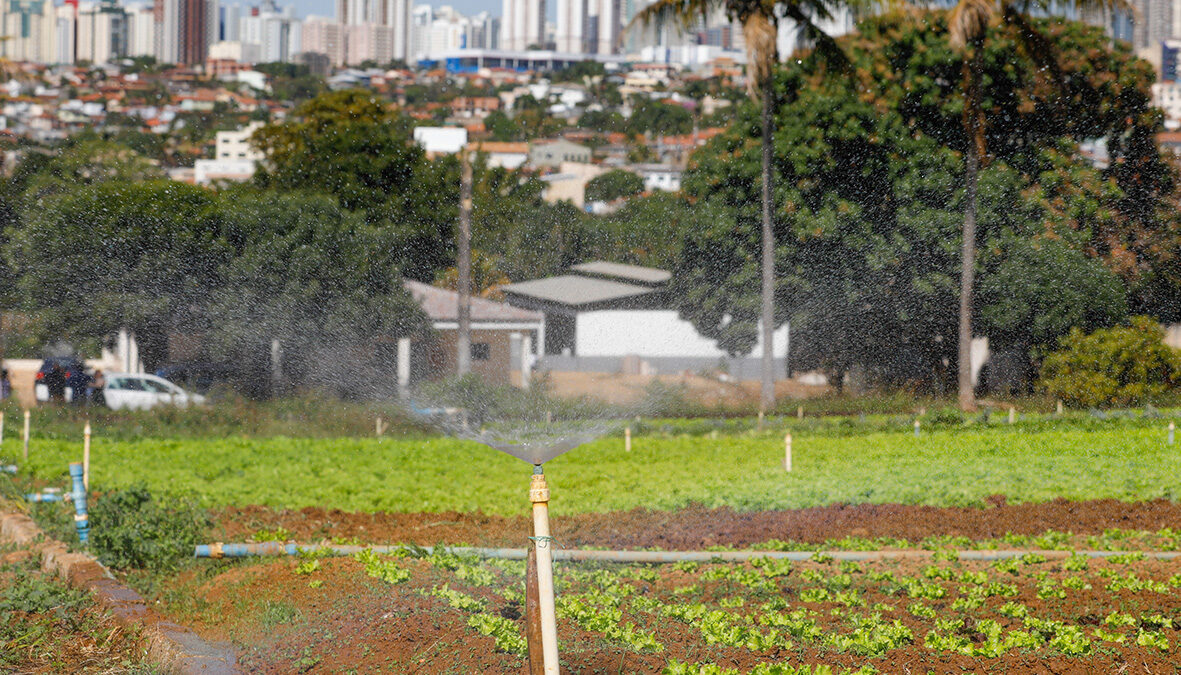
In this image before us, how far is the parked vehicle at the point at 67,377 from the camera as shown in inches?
904

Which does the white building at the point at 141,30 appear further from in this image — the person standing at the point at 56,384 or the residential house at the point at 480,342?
the residential house at the point at 480,342

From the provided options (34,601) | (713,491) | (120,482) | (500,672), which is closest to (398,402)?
(120,482)

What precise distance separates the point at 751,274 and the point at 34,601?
14182 mm

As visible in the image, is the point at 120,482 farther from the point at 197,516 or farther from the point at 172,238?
the point at 172,238

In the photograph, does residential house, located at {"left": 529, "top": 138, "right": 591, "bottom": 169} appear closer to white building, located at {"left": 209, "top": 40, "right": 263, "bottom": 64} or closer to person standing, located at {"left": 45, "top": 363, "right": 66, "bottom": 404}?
person standing, located at {"left": 45, "top": 363, "right": 66, "bottom": 404}

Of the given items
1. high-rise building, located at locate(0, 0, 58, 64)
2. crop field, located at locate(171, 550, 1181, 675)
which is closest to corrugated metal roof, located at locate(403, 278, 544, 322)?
crop field, located at locate(171, 550, 1181, 675)

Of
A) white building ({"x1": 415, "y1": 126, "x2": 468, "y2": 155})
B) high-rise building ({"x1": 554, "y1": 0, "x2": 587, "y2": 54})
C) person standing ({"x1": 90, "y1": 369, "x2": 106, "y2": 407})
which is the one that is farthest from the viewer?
high-rise building ({"x1": 554, "y1": 0, "x2": 587, "y2": 54})

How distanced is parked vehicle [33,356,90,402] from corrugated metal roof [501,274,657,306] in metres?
10.4

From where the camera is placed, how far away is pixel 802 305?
20250 mm

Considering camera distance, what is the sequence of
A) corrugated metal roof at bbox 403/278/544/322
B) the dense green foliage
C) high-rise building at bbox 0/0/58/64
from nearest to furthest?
corrugated metal roof at bbox 403/278/544/322
the dense green foliage
high-rise building at bbox 0/0/58/64

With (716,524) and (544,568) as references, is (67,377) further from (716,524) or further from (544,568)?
(544,568)

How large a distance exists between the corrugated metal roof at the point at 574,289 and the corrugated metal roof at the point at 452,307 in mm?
347

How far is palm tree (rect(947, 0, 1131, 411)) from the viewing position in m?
15.2

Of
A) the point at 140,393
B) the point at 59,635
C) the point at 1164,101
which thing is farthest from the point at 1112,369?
the point at 1164,101
